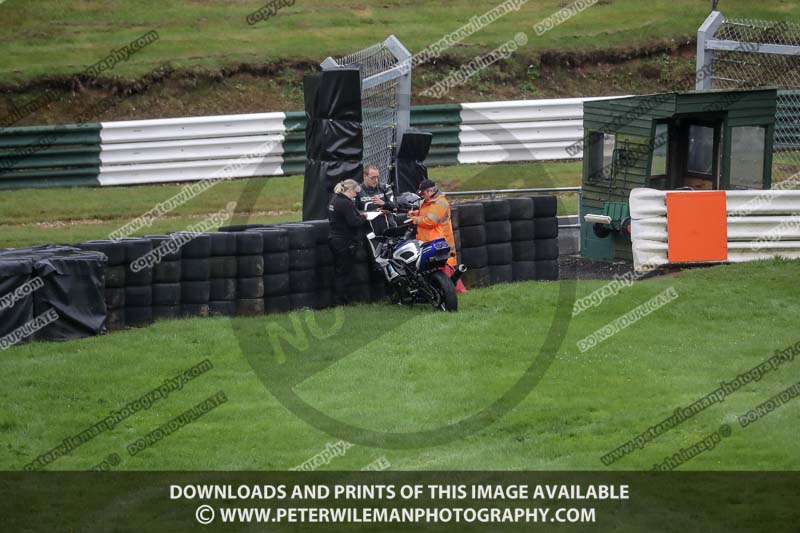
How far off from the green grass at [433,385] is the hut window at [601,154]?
15.7 feet

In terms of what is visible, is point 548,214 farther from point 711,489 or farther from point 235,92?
point 235,92

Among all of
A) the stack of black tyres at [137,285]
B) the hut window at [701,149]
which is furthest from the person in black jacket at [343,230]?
the hut window at [701,149]

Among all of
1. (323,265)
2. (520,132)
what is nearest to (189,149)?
Answer: (520,132)

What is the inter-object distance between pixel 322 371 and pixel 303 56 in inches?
676

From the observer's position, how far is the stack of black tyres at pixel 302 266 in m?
14.8

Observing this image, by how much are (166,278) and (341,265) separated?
7.91 ft

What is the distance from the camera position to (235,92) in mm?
26750

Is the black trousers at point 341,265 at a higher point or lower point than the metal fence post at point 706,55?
lower

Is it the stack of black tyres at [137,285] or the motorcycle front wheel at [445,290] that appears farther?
the motorcycle front wheel at [445,290]

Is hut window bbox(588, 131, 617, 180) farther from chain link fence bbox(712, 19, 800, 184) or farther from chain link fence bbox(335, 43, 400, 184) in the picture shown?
chain link fence bbox(335, 43, 400, 184)

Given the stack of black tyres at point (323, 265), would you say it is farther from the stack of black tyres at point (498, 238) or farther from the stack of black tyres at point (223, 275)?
the stack of black tyres at point (498, 238)

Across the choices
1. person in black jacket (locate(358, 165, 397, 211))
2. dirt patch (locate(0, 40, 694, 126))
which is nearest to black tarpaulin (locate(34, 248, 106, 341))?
person in black jacket (locate(358, 165, 397, 211))

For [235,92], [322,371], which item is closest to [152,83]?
[235,92]

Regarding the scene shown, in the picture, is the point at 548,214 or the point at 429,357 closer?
the point at 429,357
